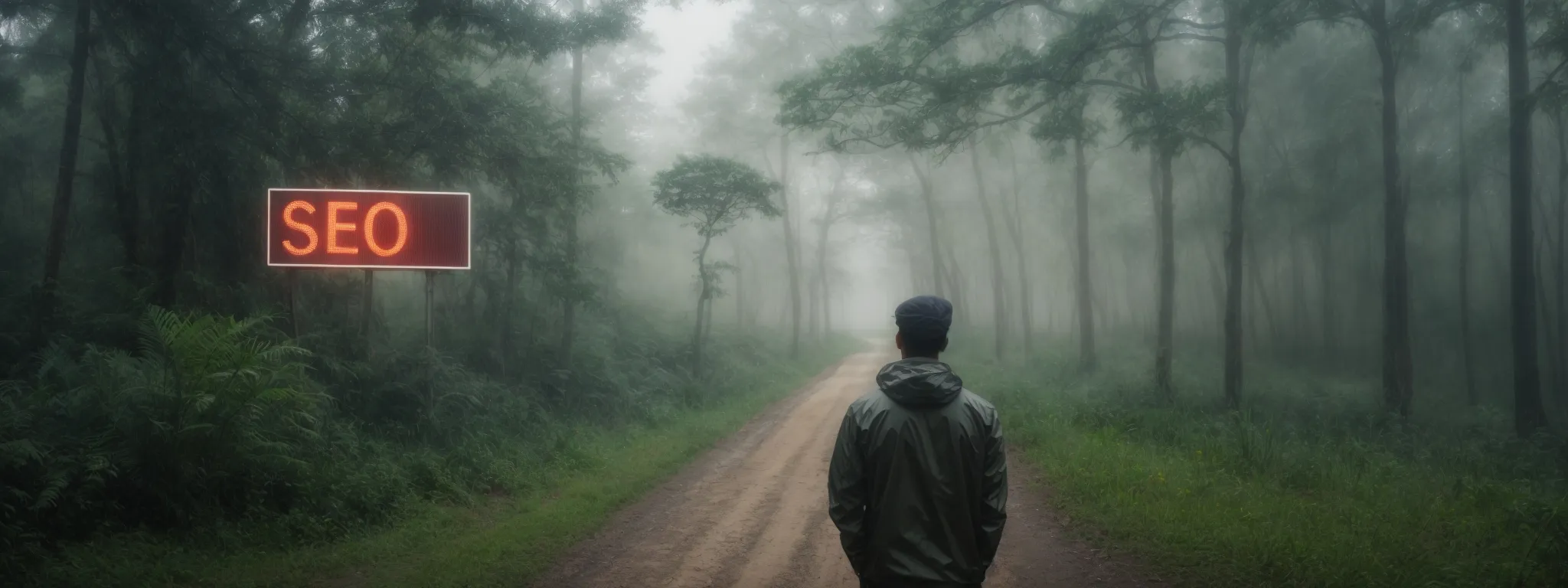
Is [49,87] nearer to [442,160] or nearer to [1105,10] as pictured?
[442,160]

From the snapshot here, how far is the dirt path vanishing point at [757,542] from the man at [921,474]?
11.5 ft

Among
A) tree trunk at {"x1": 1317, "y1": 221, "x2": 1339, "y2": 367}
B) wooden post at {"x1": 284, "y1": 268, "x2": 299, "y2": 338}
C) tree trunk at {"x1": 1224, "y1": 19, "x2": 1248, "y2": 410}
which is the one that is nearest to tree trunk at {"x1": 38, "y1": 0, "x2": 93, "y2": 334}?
wooden post at {"x1": 284, "y1": 268, "x2": 299, "y2": 338}

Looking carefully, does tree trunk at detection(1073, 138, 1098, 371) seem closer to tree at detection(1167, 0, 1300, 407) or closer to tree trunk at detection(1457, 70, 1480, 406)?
tree at detection(1167, 0, 1300, 407)

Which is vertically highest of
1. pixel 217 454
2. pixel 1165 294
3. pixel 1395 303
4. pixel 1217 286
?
pixel 1217 286

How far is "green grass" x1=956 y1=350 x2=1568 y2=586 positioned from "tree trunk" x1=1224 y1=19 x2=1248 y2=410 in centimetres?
93

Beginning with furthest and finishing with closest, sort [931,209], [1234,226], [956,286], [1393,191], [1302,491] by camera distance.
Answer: [956,286] < [931,209] < [1234,226] < [1393,191] < [1302,491]

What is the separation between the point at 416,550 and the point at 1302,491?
1006cm

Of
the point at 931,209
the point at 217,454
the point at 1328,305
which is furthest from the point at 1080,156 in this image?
the point at 217,454

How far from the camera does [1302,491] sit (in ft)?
32.1

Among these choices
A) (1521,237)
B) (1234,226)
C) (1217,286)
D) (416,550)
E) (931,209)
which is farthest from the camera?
(1217,286)

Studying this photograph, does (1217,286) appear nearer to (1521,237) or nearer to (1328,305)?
(1328,305)

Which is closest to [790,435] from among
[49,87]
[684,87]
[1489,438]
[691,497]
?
[691,497]

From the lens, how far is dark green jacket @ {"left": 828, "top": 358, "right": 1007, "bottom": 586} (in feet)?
11.5

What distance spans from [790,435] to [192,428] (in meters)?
9.63
